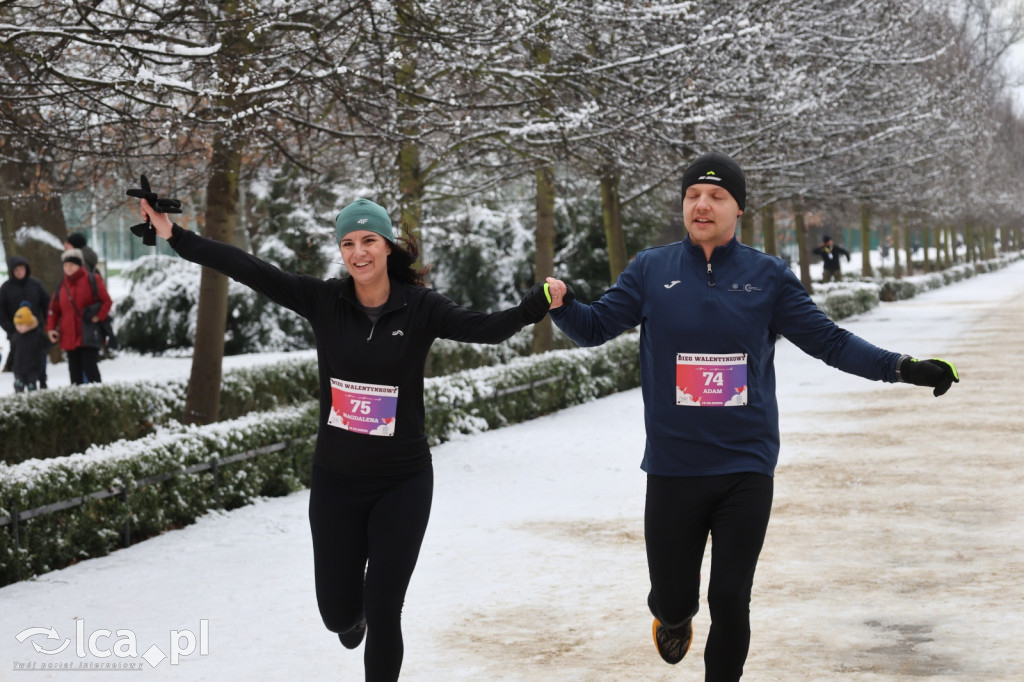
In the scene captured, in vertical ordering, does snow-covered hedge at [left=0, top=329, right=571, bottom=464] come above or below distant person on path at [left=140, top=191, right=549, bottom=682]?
below

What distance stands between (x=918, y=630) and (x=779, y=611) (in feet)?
2.12

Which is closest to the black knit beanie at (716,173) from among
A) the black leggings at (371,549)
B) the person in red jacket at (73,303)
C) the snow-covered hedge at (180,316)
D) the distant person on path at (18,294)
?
the black leggings at (371,549)

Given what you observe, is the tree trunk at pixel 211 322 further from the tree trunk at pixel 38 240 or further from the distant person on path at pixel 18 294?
the tree trunk at pixel 38 240

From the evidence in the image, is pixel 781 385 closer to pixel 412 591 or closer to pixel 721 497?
pixel 412 591

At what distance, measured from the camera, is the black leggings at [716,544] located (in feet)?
13.8

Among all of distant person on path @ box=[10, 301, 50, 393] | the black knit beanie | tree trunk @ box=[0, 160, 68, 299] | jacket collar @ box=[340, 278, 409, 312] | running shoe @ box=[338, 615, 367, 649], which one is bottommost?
running shoe @ box=[338, 615, 367, 649]

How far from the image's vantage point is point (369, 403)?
4.32 meters

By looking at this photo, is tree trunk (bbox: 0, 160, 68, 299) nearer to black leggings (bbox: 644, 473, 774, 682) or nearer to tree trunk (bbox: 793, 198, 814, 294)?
tree trunk (bbox: 793, 198, 814, 294)

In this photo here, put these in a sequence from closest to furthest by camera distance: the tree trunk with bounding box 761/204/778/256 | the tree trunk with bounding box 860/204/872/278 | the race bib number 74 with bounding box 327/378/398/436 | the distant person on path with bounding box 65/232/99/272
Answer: the race bib number 74 with bounding box 327/378/398/436 < the distant person on path with bounding box 65/232/99/272 < the tree trunk with bounding box 761/204/778/256 < the tree trunk with bounding box 860/204/872/278

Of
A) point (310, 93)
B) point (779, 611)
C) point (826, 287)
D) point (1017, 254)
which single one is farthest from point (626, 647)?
point (1017, 254)

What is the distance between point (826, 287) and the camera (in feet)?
113

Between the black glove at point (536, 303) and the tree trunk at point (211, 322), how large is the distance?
23.7 feet

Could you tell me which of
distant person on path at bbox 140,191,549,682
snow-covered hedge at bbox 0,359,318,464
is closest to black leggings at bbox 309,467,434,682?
distant person on path at bbox 140,191,549,682

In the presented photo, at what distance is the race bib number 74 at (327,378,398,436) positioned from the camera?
4.31 m
